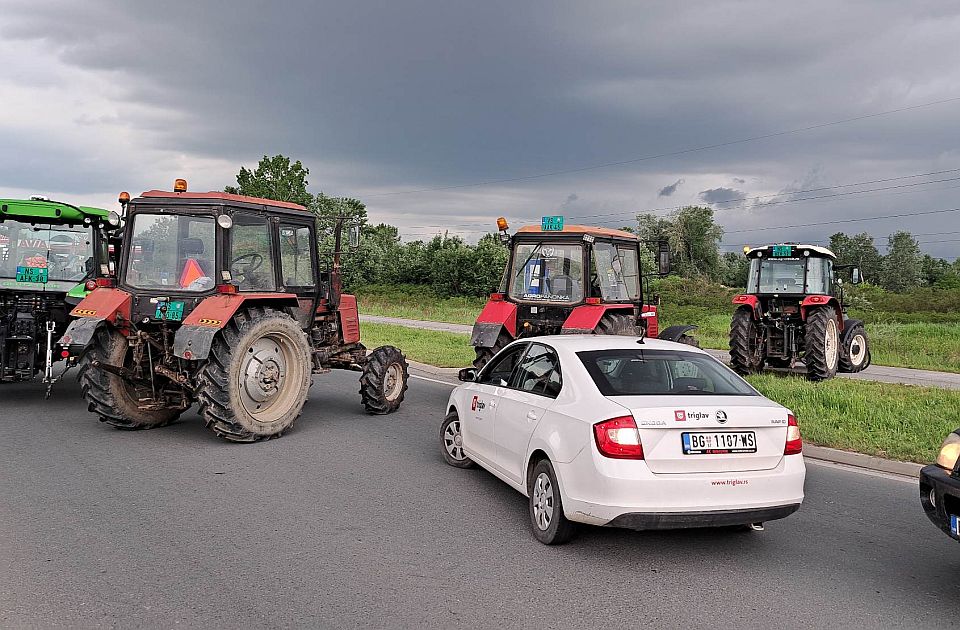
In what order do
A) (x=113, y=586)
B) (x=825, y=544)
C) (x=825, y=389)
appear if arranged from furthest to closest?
(x=825, y=389)
(x=825, y=544)
(x=113, y=586)

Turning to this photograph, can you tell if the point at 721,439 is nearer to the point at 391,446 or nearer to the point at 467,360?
the point at 391,446

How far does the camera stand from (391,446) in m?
8.83

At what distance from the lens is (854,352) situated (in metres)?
15.8

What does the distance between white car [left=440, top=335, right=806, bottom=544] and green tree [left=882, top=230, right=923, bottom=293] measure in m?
66.9

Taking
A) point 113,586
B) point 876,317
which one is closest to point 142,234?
point 113,586

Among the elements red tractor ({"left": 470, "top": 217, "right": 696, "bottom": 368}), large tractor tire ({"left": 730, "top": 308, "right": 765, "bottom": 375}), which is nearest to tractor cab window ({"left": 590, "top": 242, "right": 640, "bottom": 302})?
red tractor ({"left": 470, "top": 217, "right": 696, "bottom": 368})

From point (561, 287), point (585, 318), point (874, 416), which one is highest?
point (561, 287)

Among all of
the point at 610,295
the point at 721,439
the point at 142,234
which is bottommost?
the point at 721,439

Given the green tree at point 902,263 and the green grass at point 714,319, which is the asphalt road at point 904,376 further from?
the green tree at point 902,263

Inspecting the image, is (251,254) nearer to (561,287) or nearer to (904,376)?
(561,287)

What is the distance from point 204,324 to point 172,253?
1210 millimetres

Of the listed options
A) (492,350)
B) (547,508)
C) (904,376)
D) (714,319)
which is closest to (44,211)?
(492,350)

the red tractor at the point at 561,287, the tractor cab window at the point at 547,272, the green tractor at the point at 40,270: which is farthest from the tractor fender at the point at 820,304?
the green tractor at the point at 40,270

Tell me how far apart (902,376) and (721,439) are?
41.3 feet
